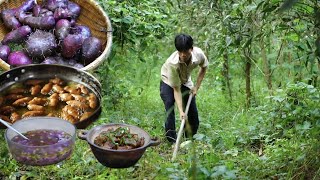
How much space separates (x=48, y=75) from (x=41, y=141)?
84 cm

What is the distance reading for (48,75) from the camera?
3.29 m

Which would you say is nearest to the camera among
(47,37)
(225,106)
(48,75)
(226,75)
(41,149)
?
(41,149)

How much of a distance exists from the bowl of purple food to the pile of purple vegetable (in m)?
1.05

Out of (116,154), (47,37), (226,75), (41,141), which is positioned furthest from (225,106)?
(41,141)

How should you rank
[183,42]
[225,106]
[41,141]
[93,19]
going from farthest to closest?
[225,106] < [93,19] < [183,42] < [41,141]

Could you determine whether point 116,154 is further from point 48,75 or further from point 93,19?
point 93,19

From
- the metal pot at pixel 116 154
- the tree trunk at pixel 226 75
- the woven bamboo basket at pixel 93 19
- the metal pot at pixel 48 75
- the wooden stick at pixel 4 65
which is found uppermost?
the woven bamboo basket at pixel 93 19

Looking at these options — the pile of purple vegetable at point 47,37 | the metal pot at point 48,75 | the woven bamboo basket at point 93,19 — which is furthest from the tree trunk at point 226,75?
the metal pot at point 48,75

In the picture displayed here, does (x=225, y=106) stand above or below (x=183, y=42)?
below

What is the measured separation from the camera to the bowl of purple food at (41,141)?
2.41 metres

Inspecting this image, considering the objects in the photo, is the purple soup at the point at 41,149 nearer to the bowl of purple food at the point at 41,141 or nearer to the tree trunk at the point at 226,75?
the bowl of purple food at the point at 41,141

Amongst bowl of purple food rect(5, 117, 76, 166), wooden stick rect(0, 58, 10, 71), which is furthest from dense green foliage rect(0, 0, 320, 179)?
wooden stick rect(0, 58, 10, 71)

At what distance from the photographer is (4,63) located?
3.56 metres

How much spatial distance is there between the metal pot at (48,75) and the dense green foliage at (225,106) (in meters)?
0.46
